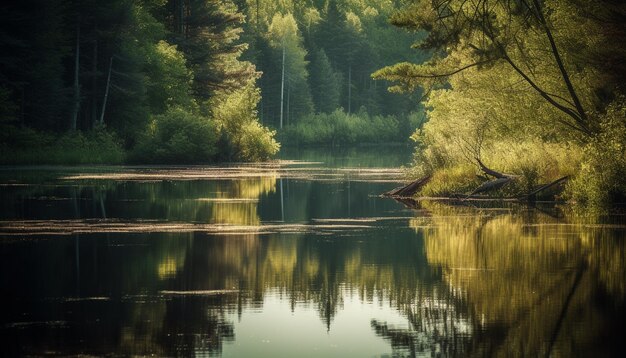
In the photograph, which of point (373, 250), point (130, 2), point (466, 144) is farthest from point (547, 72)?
point (130, 2)

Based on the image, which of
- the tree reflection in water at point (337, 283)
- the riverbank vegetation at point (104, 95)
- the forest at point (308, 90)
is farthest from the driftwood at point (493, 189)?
the riverbank vegetation at point (104, 95)

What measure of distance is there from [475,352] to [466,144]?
28.3 meters

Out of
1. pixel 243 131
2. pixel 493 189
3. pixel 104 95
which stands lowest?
pixel 493 189

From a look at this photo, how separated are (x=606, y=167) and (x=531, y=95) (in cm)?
833

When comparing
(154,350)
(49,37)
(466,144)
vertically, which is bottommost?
(154,350)

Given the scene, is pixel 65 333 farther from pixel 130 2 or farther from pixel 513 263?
pixel 130 2

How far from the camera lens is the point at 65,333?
12859 millimetres

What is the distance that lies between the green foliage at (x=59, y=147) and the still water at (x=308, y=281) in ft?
96.5

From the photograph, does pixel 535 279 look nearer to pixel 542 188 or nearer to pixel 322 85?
pixel 542 188

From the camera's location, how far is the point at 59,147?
65.1 metres

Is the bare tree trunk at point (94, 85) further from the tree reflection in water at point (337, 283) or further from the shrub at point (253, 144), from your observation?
the tree reflection in water at point (337, 283)

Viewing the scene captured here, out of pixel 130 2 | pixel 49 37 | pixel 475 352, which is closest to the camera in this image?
pixel 475 352

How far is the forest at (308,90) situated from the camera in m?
36.2

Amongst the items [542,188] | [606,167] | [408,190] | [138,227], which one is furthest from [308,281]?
[408,190]
